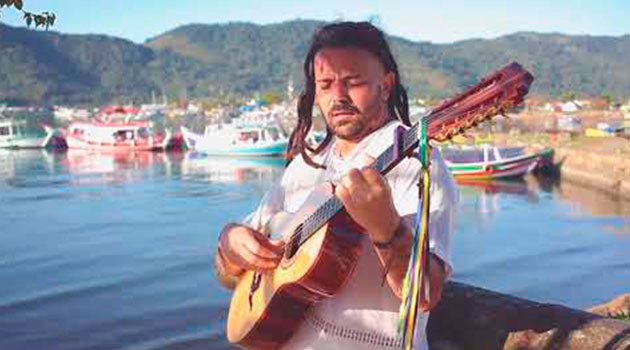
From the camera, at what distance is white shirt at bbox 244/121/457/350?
2043mm

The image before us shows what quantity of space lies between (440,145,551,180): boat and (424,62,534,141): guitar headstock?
30.1 meters

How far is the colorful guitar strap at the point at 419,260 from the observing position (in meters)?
1.88

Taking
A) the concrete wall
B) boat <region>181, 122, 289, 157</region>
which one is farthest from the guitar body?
boat <region>181, 122, 289, 157</region>

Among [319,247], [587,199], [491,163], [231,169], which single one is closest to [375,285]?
[319,247]

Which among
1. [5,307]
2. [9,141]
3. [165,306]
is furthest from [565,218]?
[9,141]

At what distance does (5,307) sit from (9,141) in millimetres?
49152

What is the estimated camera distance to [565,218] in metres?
21.8

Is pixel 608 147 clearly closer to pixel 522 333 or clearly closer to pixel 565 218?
pixel 565 218

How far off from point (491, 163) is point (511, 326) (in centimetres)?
2944

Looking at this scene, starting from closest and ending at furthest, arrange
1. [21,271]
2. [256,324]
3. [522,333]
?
[256,324] < [522,333] < [21,271]

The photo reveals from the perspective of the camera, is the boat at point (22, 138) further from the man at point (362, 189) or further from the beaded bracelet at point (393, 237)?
the beaded bracelet at point (393, 237)

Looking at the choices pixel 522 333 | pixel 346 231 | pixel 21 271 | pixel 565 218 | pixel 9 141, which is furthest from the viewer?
pixel 9 141

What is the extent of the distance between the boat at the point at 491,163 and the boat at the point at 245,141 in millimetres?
15045

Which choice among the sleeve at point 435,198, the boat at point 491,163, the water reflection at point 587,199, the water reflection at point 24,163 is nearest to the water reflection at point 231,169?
the water reflection at point 24,163
